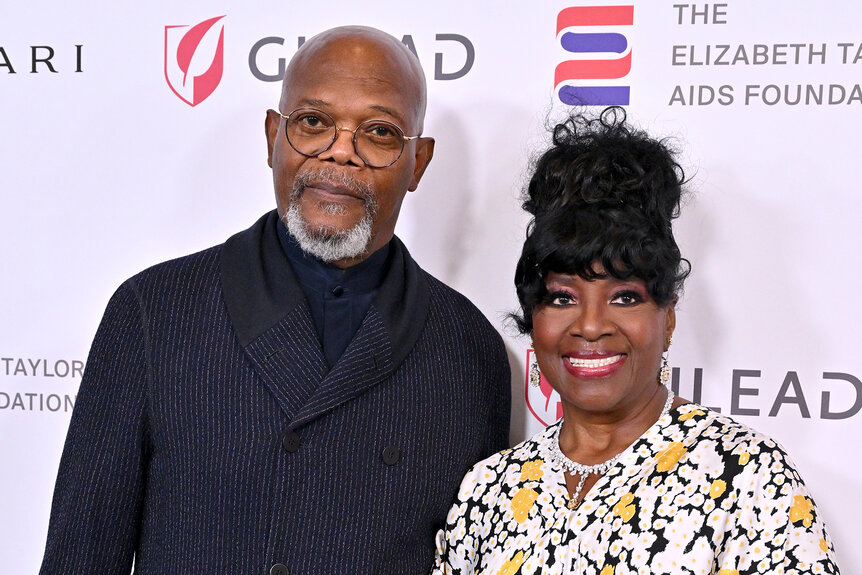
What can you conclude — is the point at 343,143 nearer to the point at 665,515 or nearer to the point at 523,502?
the point at 523,502

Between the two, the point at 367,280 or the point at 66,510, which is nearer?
the point at 66,510

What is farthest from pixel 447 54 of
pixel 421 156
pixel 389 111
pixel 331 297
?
pixel 331 297

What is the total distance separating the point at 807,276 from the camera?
6.36 ft

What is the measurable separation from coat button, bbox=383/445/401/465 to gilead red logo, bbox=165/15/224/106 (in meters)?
0.98

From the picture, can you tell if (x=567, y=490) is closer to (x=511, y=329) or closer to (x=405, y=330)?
(x=405, y=330)

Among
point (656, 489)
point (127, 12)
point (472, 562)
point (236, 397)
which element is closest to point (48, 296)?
point (127, 12)

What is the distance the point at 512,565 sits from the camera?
61.1 inches

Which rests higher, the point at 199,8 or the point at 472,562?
the point at 199,8

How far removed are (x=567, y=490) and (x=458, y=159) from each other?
2.66 ft

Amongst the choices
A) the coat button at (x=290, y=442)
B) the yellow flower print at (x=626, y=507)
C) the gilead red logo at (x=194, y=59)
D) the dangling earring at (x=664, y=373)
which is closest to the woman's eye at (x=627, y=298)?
the dangling earring at (x=664, y=373)

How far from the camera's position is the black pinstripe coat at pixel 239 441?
1.56 m

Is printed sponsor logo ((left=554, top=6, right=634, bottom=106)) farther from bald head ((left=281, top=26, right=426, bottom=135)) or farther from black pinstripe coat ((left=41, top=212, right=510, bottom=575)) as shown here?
black pinstripe coat ((left=41, top=212, right=510, bottom=575))

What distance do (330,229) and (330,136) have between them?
6.5 inches

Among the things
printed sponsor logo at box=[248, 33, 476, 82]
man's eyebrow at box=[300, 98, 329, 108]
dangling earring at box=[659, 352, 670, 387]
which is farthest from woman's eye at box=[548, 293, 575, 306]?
printed sponsor logo at box=[248, 33, 476, 82]
